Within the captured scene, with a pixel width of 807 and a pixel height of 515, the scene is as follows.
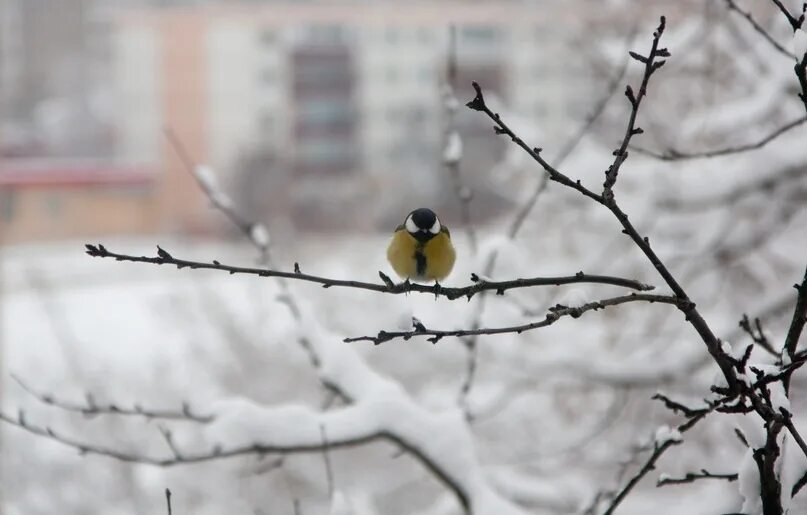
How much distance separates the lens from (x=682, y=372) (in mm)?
3477

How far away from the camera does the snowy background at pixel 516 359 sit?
2209 millimetres

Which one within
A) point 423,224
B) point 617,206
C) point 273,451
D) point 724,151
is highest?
point 724,151

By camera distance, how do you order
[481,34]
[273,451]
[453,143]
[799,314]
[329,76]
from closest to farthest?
[799,314], [273,451], [453,143], [481,34], [329,76]

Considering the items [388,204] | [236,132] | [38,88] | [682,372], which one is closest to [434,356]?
[682,372]

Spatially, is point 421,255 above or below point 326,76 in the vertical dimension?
below

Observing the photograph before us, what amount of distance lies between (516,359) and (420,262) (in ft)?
8.28

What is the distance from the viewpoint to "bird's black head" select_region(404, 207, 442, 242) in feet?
5.07

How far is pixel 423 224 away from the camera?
1.58 m

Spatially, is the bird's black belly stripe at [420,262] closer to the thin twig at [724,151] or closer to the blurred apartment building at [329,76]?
the thin twig at [724,151]

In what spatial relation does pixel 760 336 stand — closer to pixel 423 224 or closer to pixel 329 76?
pixel 423 224

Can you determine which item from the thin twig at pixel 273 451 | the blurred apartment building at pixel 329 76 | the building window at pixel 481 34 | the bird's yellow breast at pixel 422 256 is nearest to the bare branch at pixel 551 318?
the bird's yellow breast at pixel 422 256

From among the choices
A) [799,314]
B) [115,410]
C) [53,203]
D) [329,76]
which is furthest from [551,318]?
[329,76]

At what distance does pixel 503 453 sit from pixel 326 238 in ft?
28.5

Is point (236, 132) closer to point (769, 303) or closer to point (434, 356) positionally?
point (434, 356)
